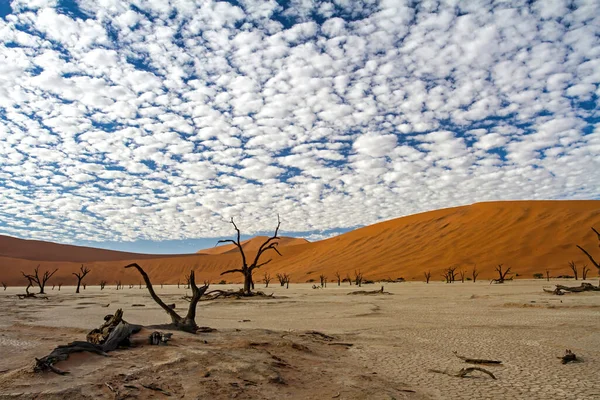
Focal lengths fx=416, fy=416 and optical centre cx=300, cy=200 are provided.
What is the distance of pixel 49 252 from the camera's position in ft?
299

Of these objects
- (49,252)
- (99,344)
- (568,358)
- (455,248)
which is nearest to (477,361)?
(568,358)

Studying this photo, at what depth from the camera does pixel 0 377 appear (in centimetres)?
417

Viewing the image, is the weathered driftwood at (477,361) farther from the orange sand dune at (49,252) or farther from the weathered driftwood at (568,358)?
the orange sand dune at (49,252)

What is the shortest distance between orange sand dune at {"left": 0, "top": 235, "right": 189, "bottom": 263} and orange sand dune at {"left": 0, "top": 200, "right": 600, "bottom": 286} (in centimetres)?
1858

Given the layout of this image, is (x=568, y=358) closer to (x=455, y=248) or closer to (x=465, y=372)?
(x=465, y=372)

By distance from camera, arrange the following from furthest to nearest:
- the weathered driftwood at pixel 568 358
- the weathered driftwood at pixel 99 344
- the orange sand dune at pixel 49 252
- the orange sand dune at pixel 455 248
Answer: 1. the orange sand dune at pixel 49 252
2. the orange sand dune at pixel 455 248
3. the weathered driftwood at pixel 568 358
4. the weathered driftwood at pixel 99 344

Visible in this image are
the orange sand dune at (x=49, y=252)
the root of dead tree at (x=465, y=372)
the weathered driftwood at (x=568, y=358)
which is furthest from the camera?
the orange sand dune at (x=49, y=252)

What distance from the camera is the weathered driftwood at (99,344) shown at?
423 cm

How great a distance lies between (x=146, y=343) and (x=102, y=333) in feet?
2.76

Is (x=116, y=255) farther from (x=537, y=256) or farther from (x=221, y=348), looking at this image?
(x=221, y=348)

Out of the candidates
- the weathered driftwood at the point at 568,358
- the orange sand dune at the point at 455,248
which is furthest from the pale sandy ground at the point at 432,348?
the orange sand dune at the point at 455,248

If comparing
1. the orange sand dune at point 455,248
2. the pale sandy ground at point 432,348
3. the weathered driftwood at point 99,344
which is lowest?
the pale sandy ground at point 432,348

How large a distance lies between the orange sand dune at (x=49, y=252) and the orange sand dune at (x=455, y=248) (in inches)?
732

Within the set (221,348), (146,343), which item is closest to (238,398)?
(221,348)
